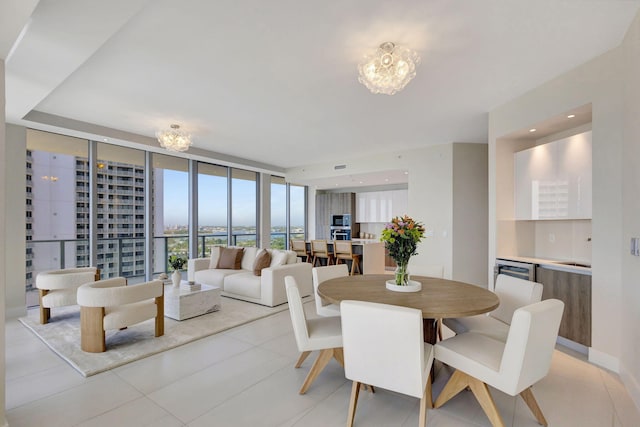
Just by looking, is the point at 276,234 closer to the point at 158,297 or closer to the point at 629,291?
the point at 158,297

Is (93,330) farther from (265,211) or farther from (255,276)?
(265,211)

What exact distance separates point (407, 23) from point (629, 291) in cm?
276

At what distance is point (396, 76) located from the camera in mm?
2475

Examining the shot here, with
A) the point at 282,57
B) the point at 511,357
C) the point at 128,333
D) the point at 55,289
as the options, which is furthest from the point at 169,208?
the point at 511,357

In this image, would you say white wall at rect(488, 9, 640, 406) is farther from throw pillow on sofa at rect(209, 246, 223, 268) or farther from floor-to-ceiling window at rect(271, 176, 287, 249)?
floor-to-ceiling window at rect(271, 176, 287, 249)

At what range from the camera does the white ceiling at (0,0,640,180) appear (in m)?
2.09

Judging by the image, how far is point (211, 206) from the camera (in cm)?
708

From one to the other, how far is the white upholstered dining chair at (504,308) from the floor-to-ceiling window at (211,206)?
575 cm

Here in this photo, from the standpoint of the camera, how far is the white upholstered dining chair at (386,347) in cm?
161

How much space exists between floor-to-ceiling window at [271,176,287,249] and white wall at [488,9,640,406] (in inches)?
280

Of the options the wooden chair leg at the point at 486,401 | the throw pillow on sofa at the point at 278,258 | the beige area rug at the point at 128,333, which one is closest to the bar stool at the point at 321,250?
the throw pillow on sofa at the point at 278,258

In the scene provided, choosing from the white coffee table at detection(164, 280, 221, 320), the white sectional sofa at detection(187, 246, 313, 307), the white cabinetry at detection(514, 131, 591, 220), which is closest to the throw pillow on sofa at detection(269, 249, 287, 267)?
the white sectional sofa at detection(187, 246, 313, 307)

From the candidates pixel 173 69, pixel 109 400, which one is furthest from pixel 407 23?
pixel 109 400

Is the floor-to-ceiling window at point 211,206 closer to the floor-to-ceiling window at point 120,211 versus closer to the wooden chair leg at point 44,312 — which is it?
the floor-to-ceiling window at point 120,211
